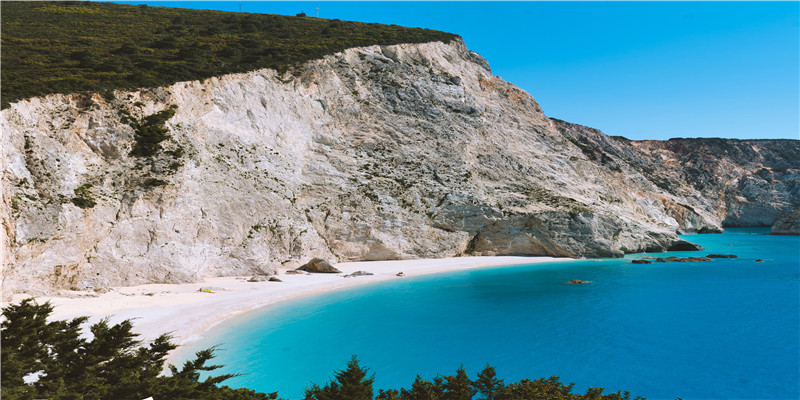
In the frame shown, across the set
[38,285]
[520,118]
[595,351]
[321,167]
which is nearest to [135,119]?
[38,285]

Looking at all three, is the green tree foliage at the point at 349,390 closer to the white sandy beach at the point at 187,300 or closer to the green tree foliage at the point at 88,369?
the green tree foliage at the point at 88,369

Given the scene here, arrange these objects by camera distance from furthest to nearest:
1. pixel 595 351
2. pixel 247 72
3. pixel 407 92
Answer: pixel 407 92 → pixel 247 72 → pixel 595 351

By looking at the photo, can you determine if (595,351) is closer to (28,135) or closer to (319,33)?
(28,135)

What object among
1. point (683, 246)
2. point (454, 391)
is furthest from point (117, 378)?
point (683, 246)

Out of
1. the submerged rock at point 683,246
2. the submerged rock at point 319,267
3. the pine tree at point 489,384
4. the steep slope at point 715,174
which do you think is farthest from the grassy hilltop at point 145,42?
the steep slope at point 715,174

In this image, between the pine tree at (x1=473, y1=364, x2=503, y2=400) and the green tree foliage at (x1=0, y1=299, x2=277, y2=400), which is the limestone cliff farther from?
the pine tree at (x1=473, y1=364, x2=503, y2=400)

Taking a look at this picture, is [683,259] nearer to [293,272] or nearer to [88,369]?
[293,272]
